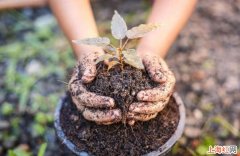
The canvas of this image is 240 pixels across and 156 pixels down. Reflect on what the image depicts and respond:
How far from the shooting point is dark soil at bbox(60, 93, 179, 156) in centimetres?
123

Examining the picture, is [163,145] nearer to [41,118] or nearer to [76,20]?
[76,20]

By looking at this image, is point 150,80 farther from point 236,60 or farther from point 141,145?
point 236,60

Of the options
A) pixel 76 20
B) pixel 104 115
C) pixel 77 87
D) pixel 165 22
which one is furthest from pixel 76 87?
pixel 165 22

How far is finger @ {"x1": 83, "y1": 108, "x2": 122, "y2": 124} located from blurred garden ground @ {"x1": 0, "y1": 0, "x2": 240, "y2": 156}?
0.44m

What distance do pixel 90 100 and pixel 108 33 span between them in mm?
1032

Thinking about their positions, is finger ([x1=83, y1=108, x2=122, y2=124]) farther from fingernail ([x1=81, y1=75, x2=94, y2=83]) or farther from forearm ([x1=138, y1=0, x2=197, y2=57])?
forearm ([x1=138, y1=0, x2=197, y2=57])

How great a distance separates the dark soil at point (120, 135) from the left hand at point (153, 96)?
0.04m

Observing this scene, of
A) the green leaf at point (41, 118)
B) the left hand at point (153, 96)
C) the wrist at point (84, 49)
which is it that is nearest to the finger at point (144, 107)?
the left hand at point (153, 96)

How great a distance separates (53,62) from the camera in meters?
2.05

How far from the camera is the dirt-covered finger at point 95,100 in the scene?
1.17m

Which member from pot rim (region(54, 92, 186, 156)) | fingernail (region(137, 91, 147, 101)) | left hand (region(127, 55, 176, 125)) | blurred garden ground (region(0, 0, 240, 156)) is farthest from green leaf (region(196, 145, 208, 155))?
fingernail (region(137, 91, 147, 101))

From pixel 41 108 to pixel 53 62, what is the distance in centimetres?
31

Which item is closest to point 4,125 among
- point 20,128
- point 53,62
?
point 20,128

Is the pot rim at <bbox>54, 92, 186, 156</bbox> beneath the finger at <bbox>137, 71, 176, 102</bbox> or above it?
beneath
